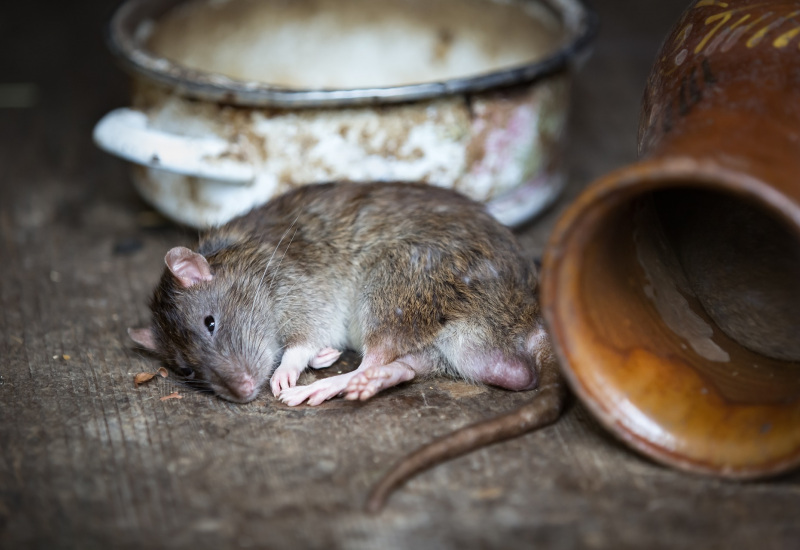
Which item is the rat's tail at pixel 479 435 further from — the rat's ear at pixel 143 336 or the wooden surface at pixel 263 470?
the rat's ear at pixel 143 336

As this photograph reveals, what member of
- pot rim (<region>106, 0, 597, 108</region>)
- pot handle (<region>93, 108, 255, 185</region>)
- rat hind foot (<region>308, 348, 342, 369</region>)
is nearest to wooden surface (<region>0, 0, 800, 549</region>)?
rat hind foot (<region>308, 348, 342, 369</region>)

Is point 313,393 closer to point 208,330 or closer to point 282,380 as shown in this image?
point 282,380

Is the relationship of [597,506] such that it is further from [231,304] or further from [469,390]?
[231,304]

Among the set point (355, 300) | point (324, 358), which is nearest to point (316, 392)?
point (324, 358)

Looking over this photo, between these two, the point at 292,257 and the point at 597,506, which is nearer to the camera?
the point at 597,506

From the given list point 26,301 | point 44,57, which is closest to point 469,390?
point 26,301

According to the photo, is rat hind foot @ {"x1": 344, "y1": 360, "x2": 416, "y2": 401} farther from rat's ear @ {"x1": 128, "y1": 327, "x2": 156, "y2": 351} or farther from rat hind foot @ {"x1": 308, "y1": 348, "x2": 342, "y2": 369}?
rat's ear @ {"x1": 128, "y1": 327, "x2": 156, "y2": 351}
